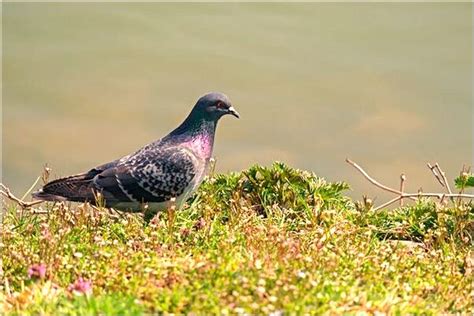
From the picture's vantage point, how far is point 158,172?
9.70 metres

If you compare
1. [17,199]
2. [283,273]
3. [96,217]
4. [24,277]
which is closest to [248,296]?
[283,273]

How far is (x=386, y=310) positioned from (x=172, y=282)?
1533 mm

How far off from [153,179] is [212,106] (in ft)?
3.64

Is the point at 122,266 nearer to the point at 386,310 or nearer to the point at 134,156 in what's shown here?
the point at 386,310

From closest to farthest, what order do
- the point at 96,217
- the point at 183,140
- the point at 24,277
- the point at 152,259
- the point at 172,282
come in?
the point at 172,282
the point at 152,259
the point at 24,277
the point at 96,217
the point at 183,140

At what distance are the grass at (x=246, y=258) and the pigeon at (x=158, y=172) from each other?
243 millimetres

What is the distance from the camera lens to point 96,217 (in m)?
8.76

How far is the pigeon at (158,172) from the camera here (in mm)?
9695

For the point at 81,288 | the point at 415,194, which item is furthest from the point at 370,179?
the point at 81,288

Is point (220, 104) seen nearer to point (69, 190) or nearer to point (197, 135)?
point (197, 135)

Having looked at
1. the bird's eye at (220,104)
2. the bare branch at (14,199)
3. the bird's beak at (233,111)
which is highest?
the bird's eye at (220,104)

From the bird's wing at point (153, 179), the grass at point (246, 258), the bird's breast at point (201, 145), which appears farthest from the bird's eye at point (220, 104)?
the grass at point (246, 258)

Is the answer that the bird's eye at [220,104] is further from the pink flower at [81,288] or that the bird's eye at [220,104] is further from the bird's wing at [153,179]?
the pink flower at [81,288]

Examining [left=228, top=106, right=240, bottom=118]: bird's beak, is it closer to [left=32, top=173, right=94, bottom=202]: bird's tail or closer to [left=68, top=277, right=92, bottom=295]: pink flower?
[left=32, top=173, right=94, bottom=202]: bird's tail
